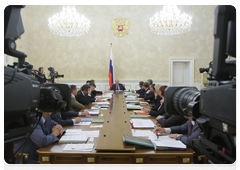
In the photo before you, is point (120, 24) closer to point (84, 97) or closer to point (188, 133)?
point (84, 97)

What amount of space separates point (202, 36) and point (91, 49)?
5.78 meters

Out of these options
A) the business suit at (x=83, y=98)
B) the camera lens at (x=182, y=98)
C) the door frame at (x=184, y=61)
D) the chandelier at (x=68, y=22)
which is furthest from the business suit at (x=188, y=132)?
the door frame at (x=184, y=61)

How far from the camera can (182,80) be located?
1003 cm

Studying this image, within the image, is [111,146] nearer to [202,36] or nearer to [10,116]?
[10,116]

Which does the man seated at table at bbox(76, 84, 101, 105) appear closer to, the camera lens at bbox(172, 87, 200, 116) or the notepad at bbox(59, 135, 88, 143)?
the notepad at bbox(59, 135, 88, 143)

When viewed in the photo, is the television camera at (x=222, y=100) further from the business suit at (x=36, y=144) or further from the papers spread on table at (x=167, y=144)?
the business suit at (x=36, y=144)

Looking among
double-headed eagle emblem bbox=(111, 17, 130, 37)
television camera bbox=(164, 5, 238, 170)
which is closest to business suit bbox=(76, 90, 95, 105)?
television camera bbox=(164, 5, 238, 170)

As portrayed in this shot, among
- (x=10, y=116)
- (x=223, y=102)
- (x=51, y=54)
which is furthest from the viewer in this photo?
(x=51, y=54)

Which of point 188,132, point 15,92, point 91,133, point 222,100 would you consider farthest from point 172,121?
point 15,92

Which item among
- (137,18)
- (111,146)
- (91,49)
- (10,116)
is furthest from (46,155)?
(137,18)

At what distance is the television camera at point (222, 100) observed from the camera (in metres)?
0.71

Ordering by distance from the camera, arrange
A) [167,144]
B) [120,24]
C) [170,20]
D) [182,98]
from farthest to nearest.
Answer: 1. [120,24]
2. [170,20]
3. [167,144]
4. [182,98]

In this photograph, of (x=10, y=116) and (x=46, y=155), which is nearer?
(x=10, y=116)

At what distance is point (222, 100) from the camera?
0.73 meters
